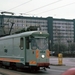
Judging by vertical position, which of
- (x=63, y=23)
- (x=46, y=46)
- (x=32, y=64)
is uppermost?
(x=63, y=23)

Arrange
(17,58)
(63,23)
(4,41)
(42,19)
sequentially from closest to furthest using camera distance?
(17,58) → (4,41) → (42,19) → (63,23)

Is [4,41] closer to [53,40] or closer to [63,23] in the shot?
[53,40]

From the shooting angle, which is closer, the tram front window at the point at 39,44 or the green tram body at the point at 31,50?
the green tram body at the point at 31,50

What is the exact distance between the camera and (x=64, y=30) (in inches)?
6024

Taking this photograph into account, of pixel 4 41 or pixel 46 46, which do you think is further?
pixel 4 41

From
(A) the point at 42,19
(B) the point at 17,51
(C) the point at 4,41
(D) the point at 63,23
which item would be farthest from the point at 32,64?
(D) the point at 63,23

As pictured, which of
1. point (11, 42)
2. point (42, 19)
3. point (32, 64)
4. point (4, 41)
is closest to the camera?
point (32, 64)

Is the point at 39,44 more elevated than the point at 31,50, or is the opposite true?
the point at 39,44

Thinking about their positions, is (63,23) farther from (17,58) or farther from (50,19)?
(17,58)

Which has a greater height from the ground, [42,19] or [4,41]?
[42,19]

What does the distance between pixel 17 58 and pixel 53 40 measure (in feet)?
394

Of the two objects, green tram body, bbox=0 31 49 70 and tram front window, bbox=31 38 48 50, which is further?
tram front window, bbox=31 38 48 50

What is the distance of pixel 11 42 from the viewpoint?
2261 cm

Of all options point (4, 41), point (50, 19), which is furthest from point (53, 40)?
point (4, 41)
